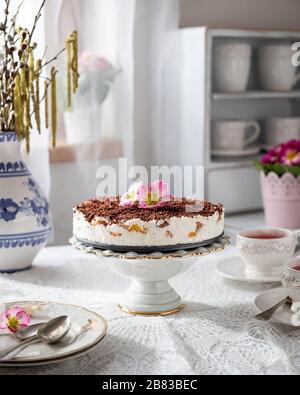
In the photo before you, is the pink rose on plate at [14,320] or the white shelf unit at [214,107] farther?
the white shelf unit at [214,107]

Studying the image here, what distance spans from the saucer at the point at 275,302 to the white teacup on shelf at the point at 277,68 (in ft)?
4.64

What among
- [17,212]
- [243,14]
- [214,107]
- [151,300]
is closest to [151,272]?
[151,300]

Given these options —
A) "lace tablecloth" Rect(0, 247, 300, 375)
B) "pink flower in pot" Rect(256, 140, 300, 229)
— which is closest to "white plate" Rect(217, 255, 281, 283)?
"lace tablecloth" Rect(0, 247, 300, 375)

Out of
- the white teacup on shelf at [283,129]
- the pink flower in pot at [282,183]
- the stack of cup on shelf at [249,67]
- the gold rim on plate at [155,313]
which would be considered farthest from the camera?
the white teacup on shelf at [283,129]

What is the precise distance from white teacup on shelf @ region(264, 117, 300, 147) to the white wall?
0.40 m

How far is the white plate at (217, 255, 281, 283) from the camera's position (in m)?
1.34

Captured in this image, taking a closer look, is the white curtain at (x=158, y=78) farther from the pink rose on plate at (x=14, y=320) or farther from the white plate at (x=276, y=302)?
the pink rose on plate at (x=14, y=320)

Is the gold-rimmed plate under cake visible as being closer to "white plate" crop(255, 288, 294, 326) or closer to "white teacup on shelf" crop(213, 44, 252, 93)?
"white plate" crop(255, 288, 294, 326)

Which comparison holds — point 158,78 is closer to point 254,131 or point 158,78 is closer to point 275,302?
point 254,131

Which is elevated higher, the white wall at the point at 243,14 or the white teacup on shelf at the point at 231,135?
the white wall at the point at 243,14

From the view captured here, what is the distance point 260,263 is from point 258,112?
147 centimetres

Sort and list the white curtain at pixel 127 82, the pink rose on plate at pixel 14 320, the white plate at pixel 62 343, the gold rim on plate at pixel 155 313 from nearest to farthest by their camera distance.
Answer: the white plate at pixel 62 343, the pink rose on plate at pixel 14 320, the gold rim on plate at pixel 155 313, the white curtain at pixel 127 82

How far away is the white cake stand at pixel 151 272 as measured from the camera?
3.75ft

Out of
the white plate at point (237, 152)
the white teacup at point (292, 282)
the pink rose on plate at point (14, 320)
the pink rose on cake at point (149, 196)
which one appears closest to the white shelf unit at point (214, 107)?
the white plate at point (237, 152)
